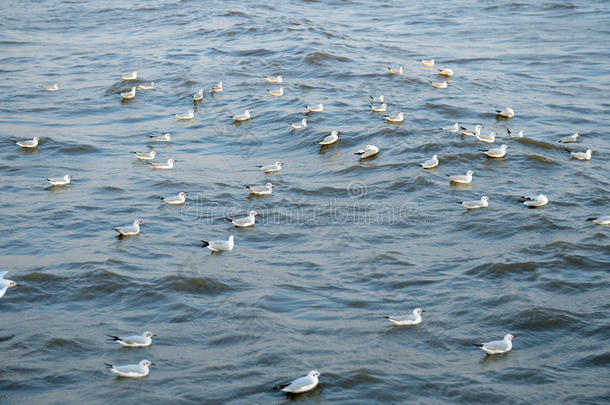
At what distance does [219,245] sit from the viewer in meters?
15.5

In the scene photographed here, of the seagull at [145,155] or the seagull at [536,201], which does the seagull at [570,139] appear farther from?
the seagull at [145,155]

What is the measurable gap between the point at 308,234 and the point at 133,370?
20.3ft

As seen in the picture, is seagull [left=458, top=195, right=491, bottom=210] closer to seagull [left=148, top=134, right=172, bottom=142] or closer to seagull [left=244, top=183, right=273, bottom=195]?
seagull [left=244, top=183, right=273, bottom=195]

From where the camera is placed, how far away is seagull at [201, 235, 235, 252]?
15492 mm

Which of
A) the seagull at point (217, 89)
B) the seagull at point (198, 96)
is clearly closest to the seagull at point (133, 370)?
the seagull at point (198, 96)

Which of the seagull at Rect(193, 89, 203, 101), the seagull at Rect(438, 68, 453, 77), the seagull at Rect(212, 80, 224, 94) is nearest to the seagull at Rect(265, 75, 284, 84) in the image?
the seagull at Rect(212, 80, 224, 94)

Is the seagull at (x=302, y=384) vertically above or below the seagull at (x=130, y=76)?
below

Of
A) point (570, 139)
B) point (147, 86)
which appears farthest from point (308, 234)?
point (147, 86)

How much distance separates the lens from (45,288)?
13914 mm

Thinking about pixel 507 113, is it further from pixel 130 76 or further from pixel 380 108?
pixel 130 76

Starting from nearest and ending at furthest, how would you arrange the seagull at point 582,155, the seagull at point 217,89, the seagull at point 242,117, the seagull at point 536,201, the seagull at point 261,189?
the seagull at point 536,201, the seagull at point 261,189, the seagull at point 582,155, the seagull at point 242,117, the seagull at point 217,89

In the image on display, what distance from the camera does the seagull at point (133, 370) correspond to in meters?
11.1

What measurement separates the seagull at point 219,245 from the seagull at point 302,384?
199 inches

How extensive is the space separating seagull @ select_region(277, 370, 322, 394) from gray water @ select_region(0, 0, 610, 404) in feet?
0.74
